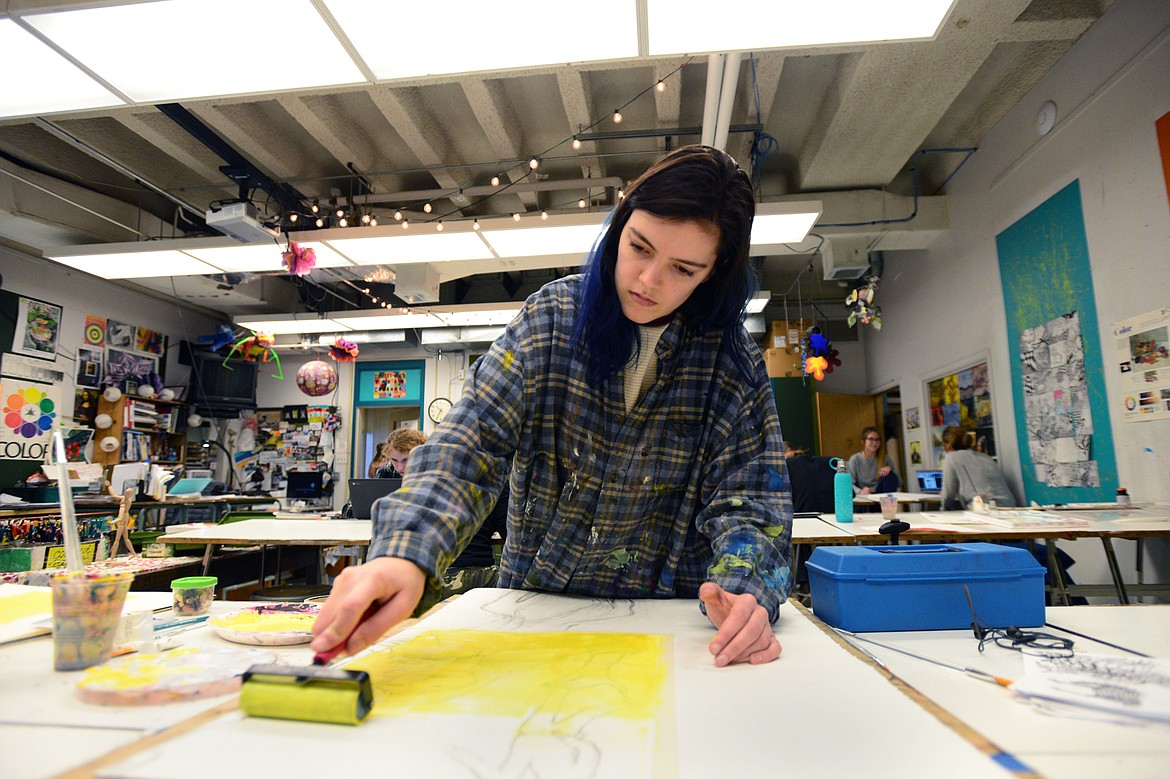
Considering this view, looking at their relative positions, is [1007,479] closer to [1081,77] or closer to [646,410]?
[1081,77]

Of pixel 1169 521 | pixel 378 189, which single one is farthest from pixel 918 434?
pixel 378 189

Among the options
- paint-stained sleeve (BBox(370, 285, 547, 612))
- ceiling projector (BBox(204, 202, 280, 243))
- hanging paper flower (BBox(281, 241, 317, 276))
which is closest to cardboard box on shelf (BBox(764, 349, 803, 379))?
hanging paper flower (BBox(281, 241, 317, 276))

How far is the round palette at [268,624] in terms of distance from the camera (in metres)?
0.92

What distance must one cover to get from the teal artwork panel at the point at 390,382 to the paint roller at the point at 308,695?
8.58 m

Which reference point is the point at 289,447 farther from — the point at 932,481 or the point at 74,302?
the point at 932,481

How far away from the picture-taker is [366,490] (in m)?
3.42

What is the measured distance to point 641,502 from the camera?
1.06m

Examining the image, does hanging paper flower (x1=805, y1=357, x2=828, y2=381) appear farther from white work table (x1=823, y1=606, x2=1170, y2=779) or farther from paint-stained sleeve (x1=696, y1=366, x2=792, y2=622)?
paint-stained sleeve (x1=696, y1=366, x2=792, y2=622)

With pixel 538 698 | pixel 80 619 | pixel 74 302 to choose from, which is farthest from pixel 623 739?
pixel 74 302

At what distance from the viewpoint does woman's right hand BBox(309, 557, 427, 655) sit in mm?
625

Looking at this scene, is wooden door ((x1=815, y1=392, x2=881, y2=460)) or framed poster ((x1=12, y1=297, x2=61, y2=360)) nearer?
framed poster ((x1=12, y1=297, x2=61, y2=360))

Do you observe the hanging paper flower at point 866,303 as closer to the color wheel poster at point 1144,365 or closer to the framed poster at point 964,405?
the framed poster at point 964,405

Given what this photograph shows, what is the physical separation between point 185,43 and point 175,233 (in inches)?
179

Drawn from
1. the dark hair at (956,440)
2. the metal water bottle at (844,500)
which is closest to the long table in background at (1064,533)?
the metal water bottle at (844,500)
